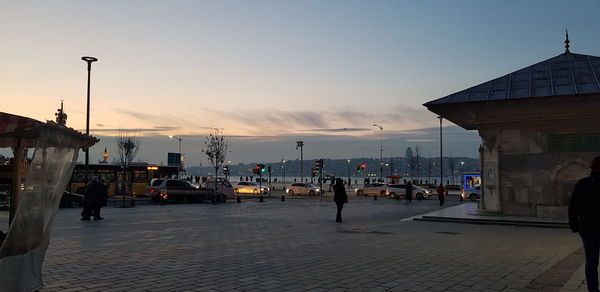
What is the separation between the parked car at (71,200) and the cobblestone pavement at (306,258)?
11706 millimetres

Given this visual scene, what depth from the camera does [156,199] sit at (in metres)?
32.4

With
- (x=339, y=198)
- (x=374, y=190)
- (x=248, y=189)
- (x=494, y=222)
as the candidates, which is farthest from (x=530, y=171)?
(x=248, y=189)

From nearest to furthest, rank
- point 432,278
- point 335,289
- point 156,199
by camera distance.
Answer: point 335,289, point 432,278, point 156,199

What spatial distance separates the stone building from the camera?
17.3 m

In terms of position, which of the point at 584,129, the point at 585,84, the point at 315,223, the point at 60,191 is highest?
the point at 585,84

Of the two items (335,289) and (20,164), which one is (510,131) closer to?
(335,289)

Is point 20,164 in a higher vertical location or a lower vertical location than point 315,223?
higher

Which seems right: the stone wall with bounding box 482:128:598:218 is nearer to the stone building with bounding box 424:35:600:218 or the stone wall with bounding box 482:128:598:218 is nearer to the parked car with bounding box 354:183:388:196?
the stone building with bounding box 424:35:600:218

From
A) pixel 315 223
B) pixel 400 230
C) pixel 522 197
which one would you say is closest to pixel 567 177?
pixel 522 197

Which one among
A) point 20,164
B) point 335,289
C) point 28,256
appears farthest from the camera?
point 335,289

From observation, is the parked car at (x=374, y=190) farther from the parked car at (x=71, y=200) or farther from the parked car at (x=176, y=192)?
the parked car at (x=71, y=200)

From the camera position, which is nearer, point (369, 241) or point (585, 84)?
point (369, 241)

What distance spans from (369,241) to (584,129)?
1045 centimetres

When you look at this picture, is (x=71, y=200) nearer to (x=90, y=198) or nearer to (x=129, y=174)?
(x=90, y=198)
